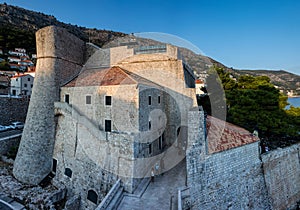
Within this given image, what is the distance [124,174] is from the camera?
9039 mm

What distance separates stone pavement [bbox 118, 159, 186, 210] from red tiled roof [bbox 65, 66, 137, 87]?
6427 millimetres

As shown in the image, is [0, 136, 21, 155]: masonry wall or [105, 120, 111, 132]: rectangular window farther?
[0, 136, 21, 155]: masonry wall

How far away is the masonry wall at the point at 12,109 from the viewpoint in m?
17.7

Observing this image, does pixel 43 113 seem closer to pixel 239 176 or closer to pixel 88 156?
pixel 88 156

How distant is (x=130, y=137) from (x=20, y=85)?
95.6ft

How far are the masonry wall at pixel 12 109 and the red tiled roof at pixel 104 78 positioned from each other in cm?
963

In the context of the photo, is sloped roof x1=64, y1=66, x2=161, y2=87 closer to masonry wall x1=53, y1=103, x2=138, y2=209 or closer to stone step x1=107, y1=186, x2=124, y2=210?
masonry wall x1=53, y1=103, x2=138, y2=209

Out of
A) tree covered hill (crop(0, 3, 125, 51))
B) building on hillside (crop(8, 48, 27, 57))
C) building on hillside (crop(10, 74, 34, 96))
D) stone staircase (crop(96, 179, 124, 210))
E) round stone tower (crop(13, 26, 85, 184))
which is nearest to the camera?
stone staircase (crop(96, 179, 124, 210))

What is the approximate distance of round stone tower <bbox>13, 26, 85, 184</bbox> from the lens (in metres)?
12.7

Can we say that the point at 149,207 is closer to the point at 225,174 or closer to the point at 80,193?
the point at 225,174

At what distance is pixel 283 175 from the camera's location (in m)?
12.1

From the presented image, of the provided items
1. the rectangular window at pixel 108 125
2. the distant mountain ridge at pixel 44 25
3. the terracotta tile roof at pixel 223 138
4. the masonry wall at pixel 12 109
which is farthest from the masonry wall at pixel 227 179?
the distant mountain ridge at pixel 44 25

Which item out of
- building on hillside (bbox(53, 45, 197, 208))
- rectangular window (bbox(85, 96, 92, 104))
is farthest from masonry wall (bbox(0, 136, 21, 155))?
rectangular window (bbox(85, 96, 92, 104))

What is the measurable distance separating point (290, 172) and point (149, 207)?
12.1 metres
